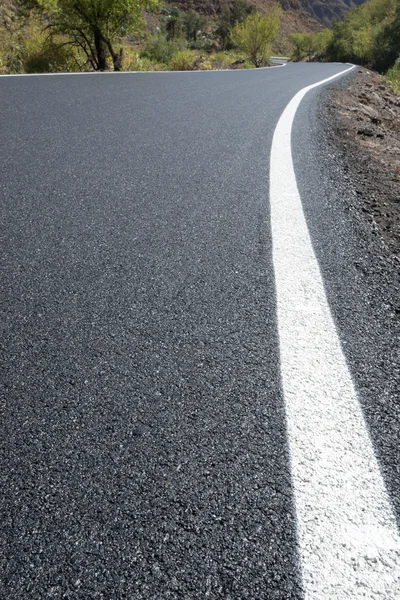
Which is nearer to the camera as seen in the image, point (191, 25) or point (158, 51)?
point (158, 51)

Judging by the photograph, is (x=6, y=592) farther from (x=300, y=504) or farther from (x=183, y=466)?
(x=300, y=504)

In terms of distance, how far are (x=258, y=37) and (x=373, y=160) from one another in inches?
1258

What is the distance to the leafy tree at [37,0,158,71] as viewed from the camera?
11.0 m

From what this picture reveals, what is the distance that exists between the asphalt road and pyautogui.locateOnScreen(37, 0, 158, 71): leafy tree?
1058cm

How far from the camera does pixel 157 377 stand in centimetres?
127

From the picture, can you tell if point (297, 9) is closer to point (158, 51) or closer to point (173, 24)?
point (173, 24)

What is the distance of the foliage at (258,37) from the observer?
99.6 ft

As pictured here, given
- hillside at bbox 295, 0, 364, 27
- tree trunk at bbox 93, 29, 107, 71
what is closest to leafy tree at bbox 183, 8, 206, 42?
tree trunk at bbox 93, 29, 107, 71

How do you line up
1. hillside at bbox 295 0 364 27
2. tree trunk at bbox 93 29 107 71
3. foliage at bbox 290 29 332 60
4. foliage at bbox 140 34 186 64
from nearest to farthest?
tree trunk at bbox 93 29 107 71 < foliage at bbox 140 34 186 64 < foliage at bbox 290 29 332 60 < hillside at bbox 295 0 364 27

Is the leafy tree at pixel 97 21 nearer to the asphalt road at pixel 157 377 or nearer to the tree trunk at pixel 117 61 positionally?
the tree trunk at pixel 117 61


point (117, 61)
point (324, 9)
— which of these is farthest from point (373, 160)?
point (324, 9)

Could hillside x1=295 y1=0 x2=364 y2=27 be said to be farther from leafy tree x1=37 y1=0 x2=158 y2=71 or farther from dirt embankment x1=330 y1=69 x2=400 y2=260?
dirt embankment x1=330 y1=69 x2=400 y2=260

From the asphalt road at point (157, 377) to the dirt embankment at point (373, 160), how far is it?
0.67 feet

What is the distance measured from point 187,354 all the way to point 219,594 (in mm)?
695
